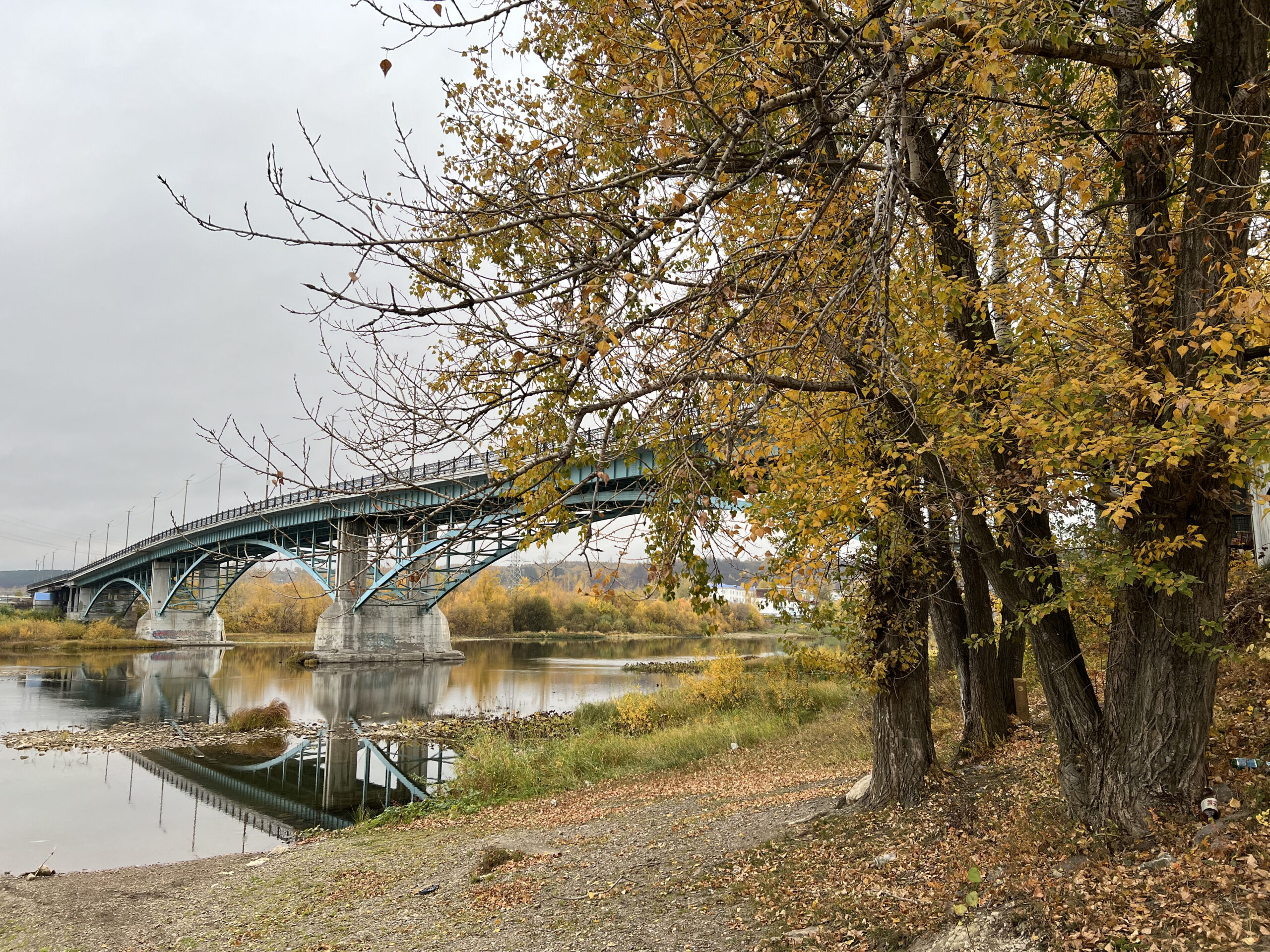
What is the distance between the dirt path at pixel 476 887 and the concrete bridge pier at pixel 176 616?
64.0 meters

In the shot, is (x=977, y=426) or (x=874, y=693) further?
(x=874, y=693)

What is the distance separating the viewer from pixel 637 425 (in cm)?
393

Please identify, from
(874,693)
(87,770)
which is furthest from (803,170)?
(87,770)

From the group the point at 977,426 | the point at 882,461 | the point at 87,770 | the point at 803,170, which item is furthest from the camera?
the point at 87,770

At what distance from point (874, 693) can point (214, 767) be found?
17.3m

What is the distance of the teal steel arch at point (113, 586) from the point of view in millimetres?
70062

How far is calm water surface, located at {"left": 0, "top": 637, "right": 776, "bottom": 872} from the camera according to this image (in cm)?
1343

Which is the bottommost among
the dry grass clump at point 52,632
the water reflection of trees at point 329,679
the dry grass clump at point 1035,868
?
the water reflection of trees at point 329,679

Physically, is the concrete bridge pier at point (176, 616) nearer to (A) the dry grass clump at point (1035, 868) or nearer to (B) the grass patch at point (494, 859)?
(B) the grass patch at point (494, 859)

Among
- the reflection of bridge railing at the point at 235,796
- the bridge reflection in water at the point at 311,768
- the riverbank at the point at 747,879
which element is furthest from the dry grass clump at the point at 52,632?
the riverbank at the point at 747,879

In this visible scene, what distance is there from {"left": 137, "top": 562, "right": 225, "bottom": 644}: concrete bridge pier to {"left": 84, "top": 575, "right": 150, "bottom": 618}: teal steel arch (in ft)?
6.12

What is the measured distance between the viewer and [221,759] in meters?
19.7

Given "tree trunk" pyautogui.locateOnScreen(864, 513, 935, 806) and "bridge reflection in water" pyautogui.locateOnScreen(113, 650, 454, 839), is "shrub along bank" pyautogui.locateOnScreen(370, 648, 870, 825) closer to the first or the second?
"tree trunk" pyautogui.locateOnScreen(864, 513, 935, 806)

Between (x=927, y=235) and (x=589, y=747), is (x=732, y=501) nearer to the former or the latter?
(x=927, y=235)
